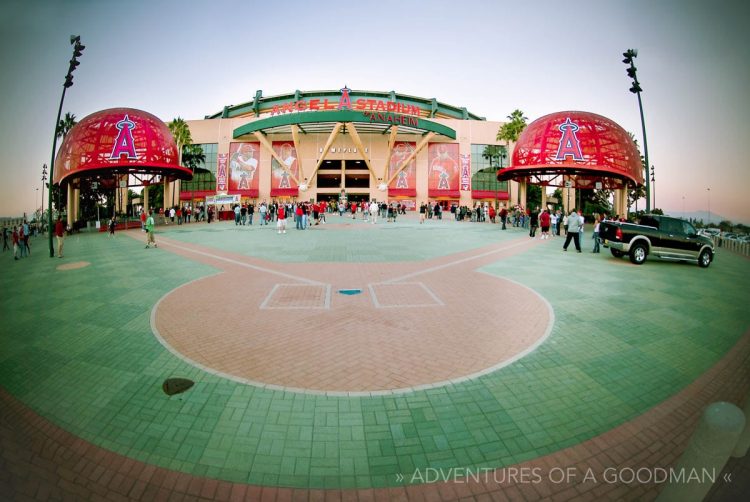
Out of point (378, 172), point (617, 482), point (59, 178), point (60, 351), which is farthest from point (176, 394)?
point (378, 172)

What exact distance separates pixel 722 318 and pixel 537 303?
3564 millimetres

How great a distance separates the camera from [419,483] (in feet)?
9.70

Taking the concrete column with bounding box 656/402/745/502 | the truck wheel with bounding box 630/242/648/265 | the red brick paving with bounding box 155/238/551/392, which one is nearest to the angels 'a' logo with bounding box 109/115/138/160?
the red brick paving with bounding box 155/238/551/392

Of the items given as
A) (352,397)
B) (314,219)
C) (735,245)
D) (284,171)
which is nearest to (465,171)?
(284,171)

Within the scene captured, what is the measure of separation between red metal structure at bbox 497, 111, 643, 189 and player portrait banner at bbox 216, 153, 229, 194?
1812 inches

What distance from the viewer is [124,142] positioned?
1220 inches

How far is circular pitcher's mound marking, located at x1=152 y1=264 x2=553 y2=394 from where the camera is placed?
4.73 m

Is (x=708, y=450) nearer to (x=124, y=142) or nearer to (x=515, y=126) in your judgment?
(x=124, y=142)

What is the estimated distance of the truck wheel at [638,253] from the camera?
13516 mm

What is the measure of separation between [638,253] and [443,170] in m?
46.3

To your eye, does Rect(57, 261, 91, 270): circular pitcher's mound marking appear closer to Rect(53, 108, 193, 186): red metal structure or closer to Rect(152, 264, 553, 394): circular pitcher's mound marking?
Rect(152, 264, 553, 394): circular pitcher's mound marking

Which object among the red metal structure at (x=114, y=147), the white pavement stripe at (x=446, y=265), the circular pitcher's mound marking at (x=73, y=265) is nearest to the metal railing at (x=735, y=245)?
the white pavement stripe at (x=446, y=265)

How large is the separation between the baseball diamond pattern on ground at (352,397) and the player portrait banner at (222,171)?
173ft

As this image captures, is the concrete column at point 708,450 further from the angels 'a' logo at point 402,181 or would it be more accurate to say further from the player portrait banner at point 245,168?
the player portrait banner at point 245,168
